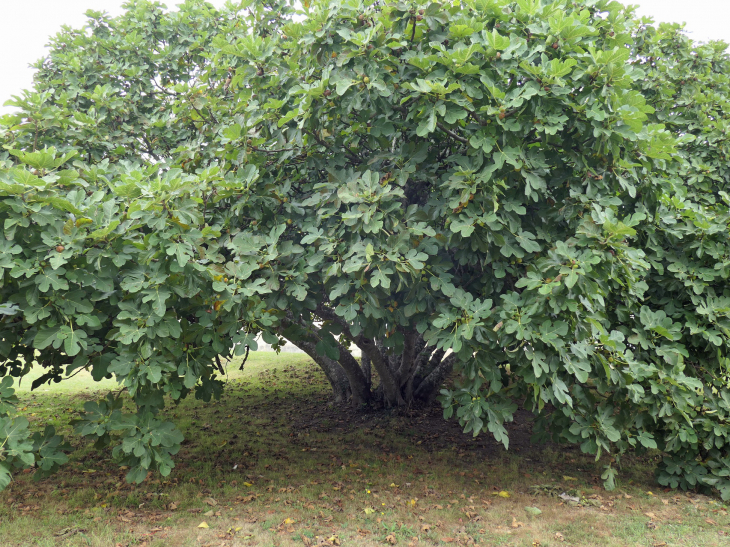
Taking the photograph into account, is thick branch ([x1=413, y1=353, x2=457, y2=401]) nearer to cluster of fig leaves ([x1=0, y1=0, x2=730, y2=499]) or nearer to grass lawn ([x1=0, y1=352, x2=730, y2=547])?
grass lawn ([x1=0, y1=352, x2=730, y2=547])

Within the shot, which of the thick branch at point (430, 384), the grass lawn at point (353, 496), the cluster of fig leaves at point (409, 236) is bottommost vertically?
the grass lawn at point (353, 496)

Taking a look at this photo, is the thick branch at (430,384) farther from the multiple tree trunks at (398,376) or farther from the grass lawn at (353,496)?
the grass lawn at (353,496)

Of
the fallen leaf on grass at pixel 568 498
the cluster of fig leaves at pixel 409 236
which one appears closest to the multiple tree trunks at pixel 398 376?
the fallen leaf on grass at pixel 568 498

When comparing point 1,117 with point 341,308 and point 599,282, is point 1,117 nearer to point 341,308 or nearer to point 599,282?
point 341,308

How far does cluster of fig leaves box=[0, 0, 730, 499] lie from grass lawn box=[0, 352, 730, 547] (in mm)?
772

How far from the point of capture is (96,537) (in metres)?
4.70

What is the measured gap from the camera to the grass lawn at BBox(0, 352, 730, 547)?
195 inches

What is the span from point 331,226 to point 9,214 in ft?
9.10

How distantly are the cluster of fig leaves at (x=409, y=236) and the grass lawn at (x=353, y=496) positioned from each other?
0.77 m

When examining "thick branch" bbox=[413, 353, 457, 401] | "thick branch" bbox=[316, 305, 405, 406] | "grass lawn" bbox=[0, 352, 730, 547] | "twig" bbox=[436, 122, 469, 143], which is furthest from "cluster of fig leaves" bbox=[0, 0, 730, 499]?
"thick branch" bbox=[413, 353, 457, 401]

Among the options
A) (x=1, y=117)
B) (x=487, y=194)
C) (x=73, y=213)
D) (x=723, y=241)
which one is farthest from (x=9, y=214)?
(x=723, y=241)

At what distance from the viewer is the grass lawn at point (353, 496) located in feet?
16.2

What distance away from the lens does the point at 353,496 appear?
5918 mm

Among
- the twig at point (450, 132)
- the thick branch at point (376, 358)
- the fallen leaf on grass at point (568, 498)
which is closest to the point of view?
the twig at point (450, 132)
